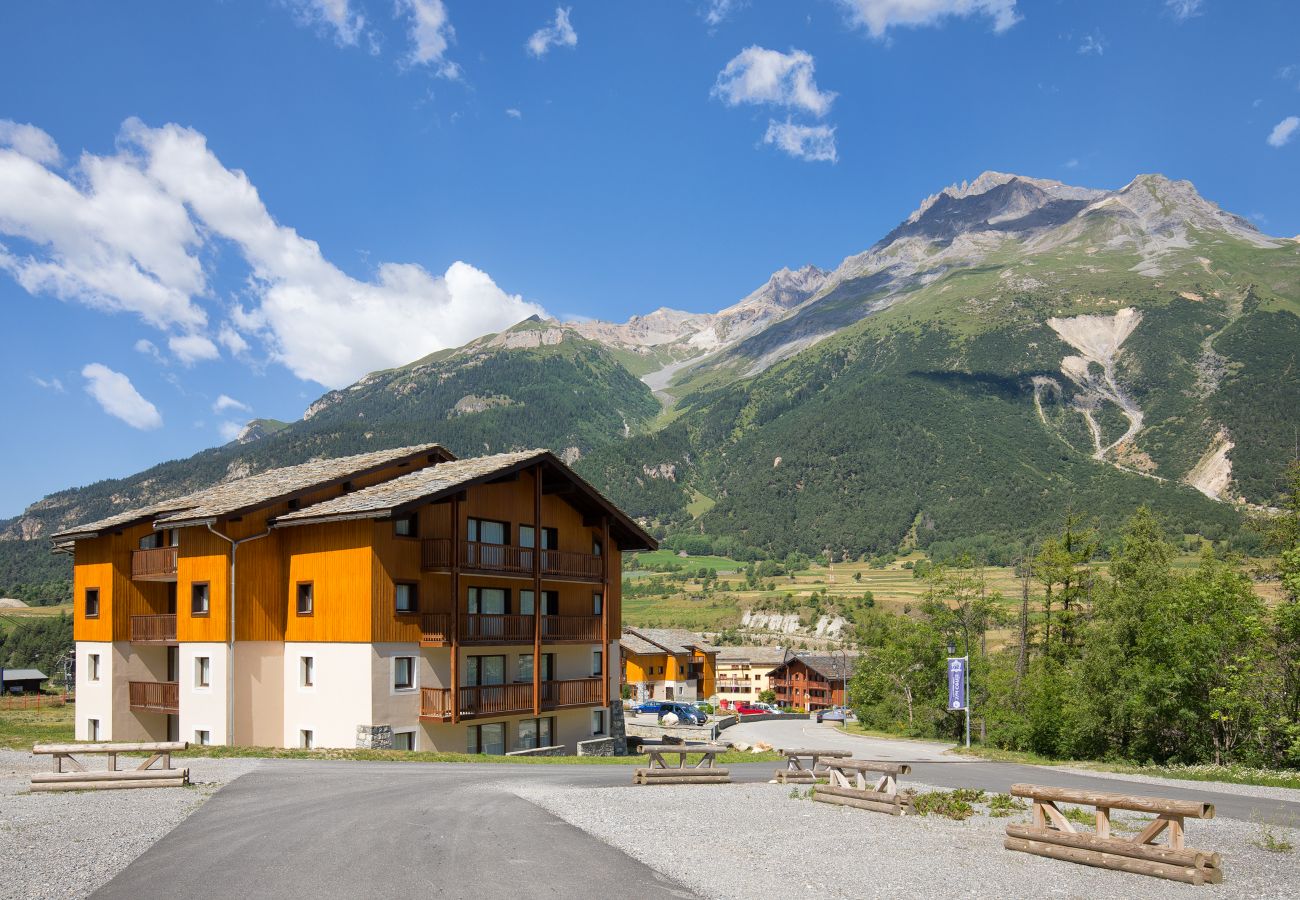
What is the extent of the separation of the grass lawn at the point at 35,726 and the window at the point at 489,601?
15.6m

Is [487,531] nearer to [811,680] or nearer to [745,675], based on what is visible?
[811,680]

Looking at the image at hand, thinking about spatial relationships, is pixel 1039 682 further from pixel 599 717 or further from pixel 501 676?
pixel 501 676

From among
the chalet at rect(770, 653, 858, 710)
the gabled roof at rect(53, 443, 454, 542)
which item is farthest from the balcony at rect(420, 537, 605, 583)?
the chalet at rect(770, 653, 858, 710)

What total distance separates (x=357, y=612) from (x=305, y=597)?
3161 mm

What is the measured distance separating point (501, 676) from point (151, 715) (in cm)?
1651

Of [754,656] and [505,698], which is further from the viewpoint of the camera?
[754,656]

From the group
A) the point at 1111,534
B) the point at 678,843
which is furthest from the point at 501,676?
the point at 1111,534

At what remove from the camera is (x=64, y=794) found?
758 inches

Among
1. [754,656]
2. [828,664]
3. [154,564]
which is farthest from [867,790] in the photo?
[754,656]

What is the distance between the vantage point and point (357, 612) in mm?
32688

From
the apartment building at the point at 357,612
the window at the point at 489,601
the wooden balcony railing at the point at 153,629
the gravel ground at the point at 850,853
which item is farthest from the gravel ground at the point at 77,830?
the wooden balcony railing at the point at 153,629

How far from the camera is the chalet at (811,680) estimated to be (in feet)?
389

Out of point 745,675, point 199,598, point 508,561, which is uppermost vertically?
point 508,561

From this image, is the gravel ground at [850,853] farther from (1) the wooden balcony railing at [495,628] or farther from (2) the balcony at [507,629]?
(1) the wooden balcony railing at [495,628]
